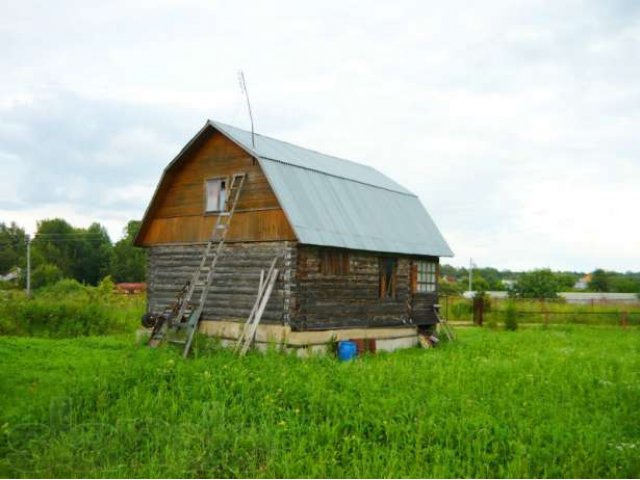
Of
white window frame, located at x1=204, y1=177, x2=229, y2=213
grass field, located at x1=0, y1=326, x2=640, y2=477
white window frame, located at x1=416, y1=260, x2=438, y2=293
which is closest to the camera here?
grass field, located at x1=0, y1=326, x2=640, y2=477

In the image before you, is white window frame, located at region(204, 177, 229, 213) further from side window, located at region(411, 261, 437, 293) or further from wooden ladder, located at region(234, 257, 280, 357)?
side window, located at region(411, 261, 437, 293)

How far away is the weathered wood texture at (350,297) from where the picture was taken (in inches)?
637

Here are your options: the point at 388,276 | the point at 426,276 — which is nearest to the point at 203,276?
the point at 388,276

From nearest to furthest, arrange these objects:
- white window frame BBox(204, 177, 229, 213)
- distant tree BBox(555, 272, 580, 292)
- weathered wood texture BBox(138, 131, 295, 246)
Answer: weathered wood texture BBox(138, 131, 295, 246) → white window frame BBox(204, 177, 229, 213) → distant tree BBox(555, 272, 580, 292)

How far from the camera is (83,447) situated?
323 inches

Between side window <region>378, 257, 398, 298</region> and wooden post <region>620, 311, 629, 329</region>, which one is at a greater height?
side window <region>378, 257, 398, 298</region>

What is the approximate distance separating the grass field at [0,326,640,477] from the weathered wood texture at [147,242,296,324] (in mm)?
2892

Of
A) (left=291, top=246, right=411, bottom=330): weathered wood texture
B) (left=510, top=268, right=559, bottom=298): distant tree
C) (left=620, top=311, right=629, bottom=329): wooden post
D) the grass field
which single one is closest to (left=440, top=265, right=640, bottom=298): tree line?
(left=510, top=268, right=559, bottom=298): distant tree

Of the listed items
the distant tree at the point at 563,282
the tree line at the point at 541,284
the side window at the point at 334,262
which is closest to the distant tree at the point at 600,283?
the tree line at the point at 541,284

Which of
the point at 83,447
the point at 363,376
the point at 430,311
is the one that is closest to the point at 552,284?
the point at 430,311

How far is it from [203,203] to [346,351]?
6.08m

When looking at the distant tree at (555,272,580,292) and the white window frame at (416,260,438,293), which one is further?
the distant tree at (555,272,580,292)

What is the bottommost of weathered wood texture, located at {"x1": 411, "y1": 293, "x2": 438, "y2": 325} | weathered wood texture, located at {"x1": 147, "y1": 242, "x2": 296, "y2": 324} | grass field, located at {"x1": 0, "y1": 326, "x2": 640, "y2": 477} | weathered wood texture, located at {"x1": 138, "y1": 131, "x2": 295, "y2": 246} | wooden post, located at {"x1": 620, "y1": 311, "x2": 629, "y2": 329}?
grass field, located at {"x1": 0, "y1": 326, "x2": 640, "y2": 477}

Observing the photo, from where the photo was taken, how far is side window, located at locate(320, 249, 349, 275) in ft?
55.6
